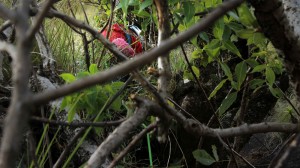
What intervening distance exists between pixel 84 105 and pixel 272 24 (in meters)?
0.38

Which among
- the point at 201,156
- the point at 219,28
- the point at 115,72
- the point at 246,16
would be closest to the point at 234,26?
the point at 219,28

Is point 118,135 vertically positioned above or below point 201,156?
above

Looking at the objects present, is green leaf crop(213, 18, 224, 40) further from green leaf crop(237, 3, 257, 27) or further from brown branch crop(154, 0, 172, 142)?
brown branch crop(154, 0, 172, 142)

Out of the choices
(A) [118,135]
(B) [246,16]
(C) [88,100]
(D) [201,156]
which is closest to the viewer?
(A) [118,135]

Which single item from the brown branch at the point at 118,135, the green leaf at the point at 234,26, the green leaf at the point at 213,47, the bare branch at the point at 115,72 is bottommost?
the brown branch at the point at 118,135

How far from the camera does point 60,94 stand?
0.80 feet

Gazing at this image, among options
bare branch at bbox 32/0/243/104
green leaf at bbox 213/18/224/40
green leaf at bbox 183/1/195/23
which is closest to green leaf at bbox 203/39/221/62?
green leaf at bbox 213/18/224/40

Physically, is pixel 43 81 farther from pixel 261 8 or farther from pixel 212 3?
pixel 261 8

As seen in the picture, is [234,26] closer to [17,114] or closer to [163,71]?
[163,71]

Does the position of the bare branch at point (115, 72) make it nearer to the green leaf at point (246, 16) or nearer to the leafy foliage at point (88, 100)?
the green leaf at point (246, 16)

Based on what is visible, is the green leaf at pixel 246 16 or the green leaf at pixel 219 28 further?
the green leaf at pixel 219 28

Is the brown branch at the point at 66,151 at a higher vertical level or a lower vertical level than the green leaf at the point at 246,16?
lower

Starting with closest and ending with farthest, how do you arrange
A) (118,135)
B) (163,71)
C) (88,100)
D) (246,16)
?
(118,135)
(163,71)
(246,16)
(88,100)

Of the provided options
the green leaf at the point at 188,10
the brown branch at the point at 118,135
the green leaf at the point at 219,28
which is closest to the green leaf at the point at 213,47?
the green leaf at the point at 219,28
